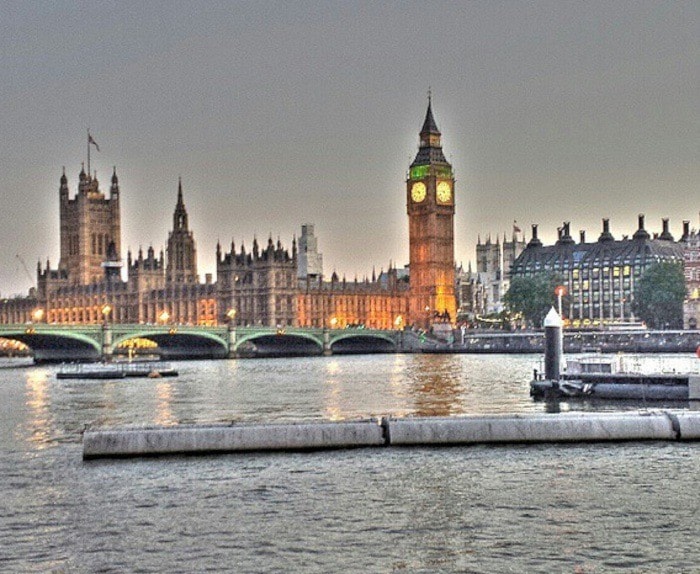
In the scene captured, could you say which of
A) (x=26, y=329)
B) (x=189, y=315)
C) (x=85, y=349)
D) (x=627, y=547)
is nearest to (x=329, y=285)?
(x=189, y=315)

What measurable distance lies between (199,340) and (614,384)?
83.2 m

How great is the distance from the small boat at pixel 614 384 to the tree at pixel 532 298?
373 ft

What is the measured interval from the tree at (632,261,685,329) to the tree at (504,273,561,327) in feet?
43.8

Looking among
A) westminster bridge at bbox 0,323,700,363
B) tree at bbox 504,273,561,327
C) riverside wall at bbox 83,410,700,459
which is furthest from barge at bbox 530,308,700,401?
tree at bbox 504,273,561,327

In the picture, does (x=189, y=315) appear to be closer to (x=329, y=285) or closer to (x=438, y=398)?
(x=329, y=285)

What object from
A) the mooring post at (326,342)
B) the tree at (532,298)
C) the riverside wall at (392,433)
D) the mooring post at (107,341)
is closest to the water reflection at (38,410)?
the riverside wall at (392,433)

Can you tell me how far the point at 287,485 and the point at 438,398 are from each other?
32232 mm

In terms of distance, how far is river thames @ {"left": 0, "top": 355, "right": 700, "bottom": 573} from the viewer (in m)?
22.6

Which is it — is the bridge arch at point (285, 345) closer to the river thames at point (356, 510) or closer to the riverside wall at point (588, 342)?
the riverside wall at point (588, 342)

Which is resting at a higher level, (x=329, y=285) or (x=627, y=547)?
(x=329, y=285)

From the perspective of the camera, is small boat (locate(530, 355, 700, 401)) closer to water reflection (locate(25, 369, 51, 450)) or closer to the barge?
the barge

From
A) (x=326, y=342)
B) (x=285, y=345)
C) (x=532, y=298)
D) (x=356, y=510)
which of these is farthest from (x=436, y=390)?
(x=532, y=298)

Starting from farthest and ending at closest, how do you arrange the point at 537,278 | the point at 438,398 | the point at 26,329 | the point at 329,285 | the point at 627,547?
the point at 329,285
the point at 537,278
the point at 26,329
the point at 438,398
the point at 627,547

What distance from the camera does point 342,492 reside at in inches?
1153
